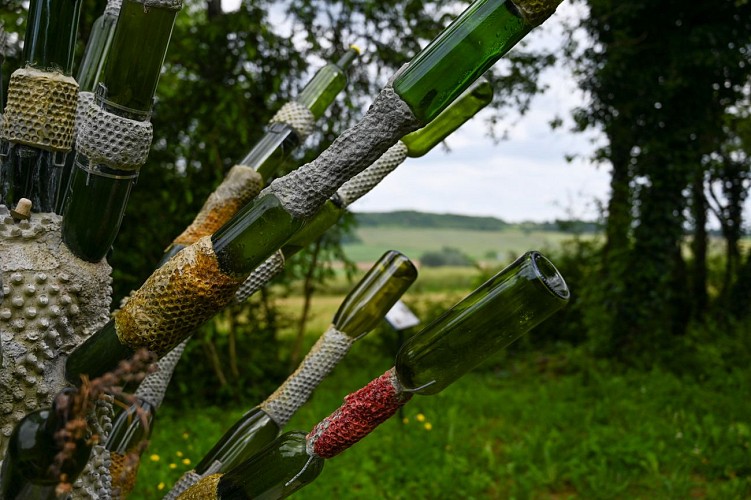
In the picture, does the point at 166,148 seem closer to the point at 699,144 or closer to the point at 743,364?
the point at 699,144

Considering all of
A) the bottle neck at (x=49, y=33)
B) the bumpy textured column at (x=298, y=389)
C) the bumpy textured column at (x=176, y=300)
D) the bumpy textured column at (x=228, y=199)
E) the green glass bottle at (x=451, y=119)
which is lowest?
the bumpy textured column at (x=298, y=389)

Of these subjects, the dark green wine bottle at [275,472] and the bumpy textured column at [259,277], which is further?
the bumpy textured column at [259,277]

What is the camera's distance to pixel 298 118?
49.3 inches

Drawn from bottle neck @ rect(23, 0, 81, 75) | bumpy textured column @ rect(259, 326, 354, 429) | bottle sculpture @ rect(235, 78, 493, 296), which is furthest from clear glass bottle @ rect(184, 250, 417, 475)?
bottle neck @ rect(23, 0, 81, 75)

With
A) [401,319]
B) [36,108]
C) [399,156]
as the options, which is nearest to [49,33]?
[36,108]

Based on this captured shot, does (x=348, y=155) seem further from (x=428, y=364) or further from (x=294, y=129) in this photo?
(x=294, y=129)

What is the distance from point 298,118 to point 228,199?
0.21 metres

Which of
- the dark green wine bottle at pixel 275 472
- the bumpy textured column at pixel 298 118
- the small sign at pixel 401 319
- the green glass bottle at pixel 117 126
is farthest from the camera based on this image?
the small sign at pixel 401 319

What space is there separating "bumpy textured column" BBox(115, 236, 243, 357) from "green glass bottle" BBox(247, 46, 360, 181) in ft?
1.56

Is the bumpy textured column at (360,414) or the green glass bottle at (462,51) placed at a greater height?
the green glass bottle at (462,51)

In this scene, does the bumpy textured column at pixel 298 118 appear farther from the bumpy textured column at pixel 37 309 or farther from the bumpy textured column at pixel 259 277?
the bumpy textured column at pixel 37 309

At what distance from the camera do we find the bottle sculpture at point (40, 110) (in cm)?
86

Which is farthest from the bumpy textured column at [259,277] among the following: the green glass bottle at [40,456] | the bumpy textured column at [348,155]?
the green glass bottle at [40,456]

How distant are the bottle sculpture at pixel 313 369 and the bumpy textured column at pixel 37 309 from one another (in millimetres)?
301
